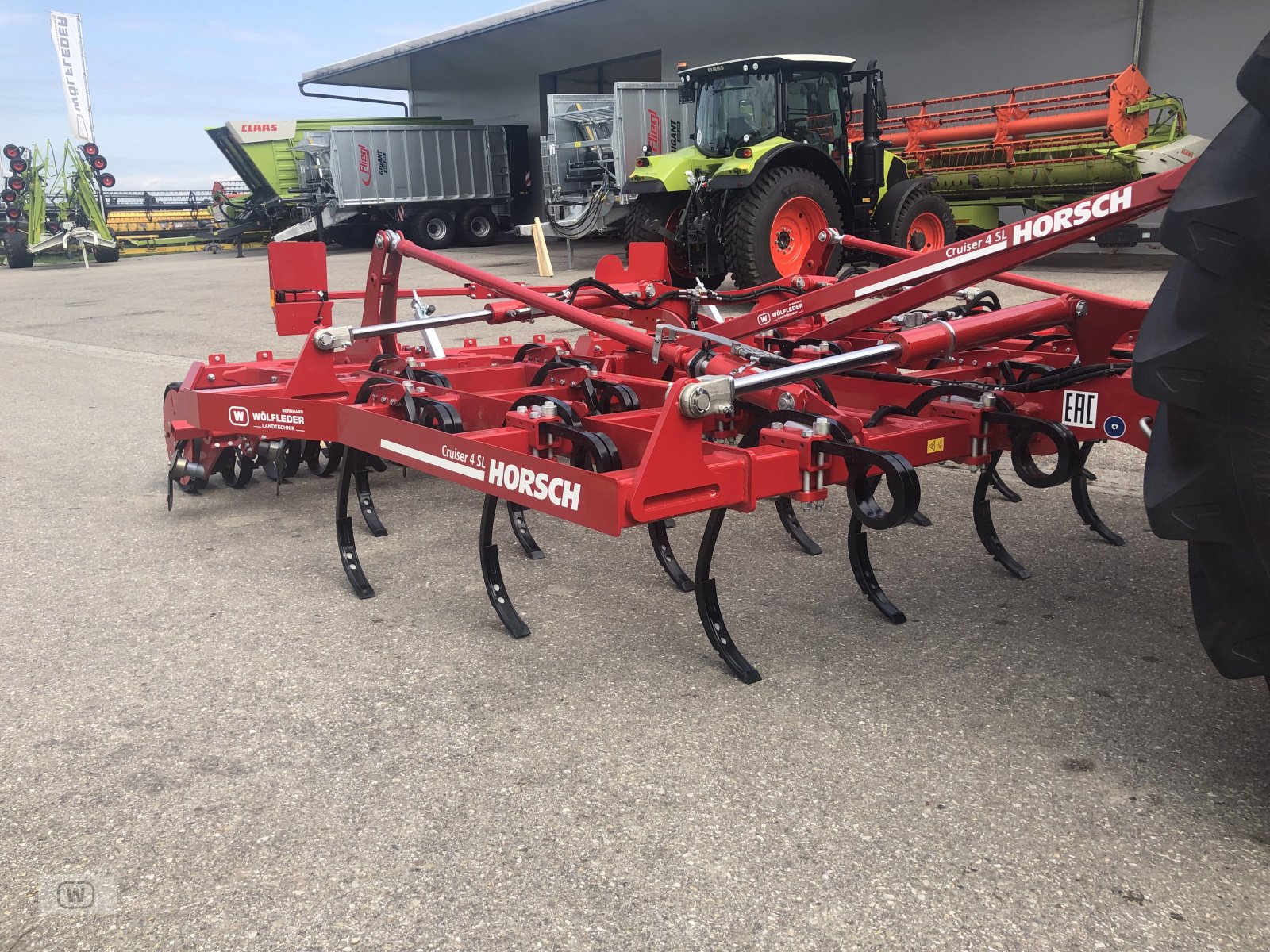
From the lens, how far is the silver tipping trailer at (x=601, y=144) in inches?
629

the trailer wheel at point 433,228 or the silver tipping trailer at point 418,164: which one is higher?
the silver tipping trailer at point 418,164

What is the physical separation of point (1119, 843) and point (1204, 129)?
14.1m

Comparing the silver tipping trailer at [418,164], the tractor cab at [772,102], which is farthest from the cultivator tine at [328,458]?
the silver tipping trailer at [418,164]

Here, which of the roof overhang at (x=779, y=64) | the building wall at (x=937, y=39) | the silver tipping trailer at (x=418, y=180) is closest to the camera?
the roof overhang at (x=779, y=64)

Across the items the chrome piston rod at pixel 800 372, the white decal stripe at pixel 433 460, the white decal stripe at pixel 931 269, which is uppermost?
the white decal stripe at pixel 931 269

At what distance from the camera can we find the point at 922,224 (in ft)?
37.7

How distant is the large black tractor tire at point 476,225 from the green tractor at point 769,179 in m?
13.4

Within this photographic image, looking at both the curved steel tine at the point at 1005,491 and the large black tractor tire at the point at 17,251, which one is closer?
the curved steel tine at the point at 1005,491

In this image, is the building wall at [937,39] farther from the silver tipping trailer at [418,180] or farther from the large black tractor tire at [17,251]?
the large black tractor tire at [17,251]

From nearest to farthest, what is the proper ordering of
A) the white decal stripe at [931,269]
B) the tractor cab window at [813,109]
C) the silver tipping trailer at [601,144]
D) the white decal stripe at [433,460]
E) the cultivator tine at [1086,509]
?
the white decal stripe at [433,460] < the white decal stripe at [931,269] < the cultivator tine at [1086,509] < the tractor cab window at [813,109] < the silver tipping trailer at [601,144]

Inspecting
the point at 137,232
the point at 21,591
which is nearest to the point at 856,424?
the point at 21,591

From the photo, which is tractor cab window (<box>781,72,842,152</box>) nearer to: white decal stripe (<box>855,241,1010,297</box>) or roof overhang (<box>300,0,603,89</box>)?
white decal stripe (<box>855,241,1010,297</box>)

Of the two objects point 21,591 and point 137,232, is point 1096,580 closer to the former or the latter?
point 21,591

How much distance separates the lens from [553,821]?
214 centimetres
